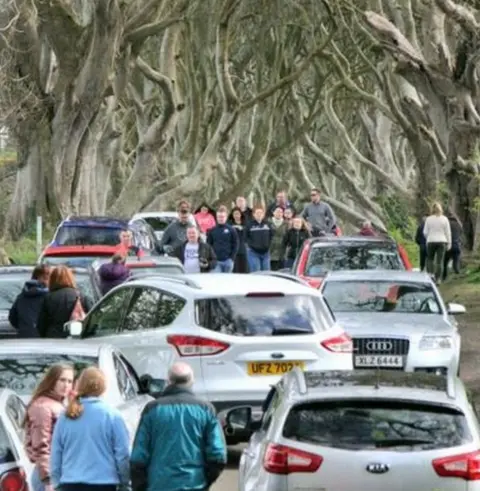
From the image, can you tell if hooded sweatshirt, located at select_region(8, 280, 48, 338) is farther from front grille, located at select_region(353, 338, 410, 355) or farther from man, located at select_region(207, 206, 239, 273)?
man, located at select_region(207, 206, 239, 273)

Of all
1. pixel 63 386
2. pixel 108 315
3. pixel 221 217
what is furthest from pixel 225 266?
pixel 63 386

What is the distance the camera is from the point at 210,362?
1555 cm

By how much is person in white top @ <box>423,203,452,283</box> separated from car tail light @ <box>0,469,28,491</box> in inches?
914

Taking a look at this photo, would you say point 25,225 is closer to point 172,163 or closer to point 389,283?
point 172,163

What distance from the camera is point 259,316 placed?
15.9m

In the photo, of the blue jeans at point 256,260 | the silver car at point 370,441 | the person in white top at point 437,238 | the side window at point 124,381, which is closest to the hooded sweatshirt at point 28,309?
the side window at point 124,381

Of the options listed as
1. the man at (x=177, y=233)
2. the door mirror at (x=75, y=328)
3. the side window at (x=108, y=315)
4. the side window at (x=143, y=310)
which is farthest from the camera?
the man at (x=177, y=233)

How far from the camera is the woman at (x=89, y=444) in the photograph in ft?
33.3

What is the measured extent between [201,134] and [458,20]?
26.1m

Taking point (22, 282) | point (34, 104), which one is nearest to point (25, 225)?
point (34, 104)

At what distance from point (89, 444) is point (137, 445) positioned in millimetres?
283

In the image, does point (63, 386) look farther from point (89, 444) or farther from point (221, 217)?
point (221, 217)

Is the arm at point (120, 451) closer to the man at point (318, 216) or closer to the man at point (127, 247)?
the man at point (127, 247)

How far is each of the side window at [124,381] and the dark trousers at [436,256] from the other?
20193mm
